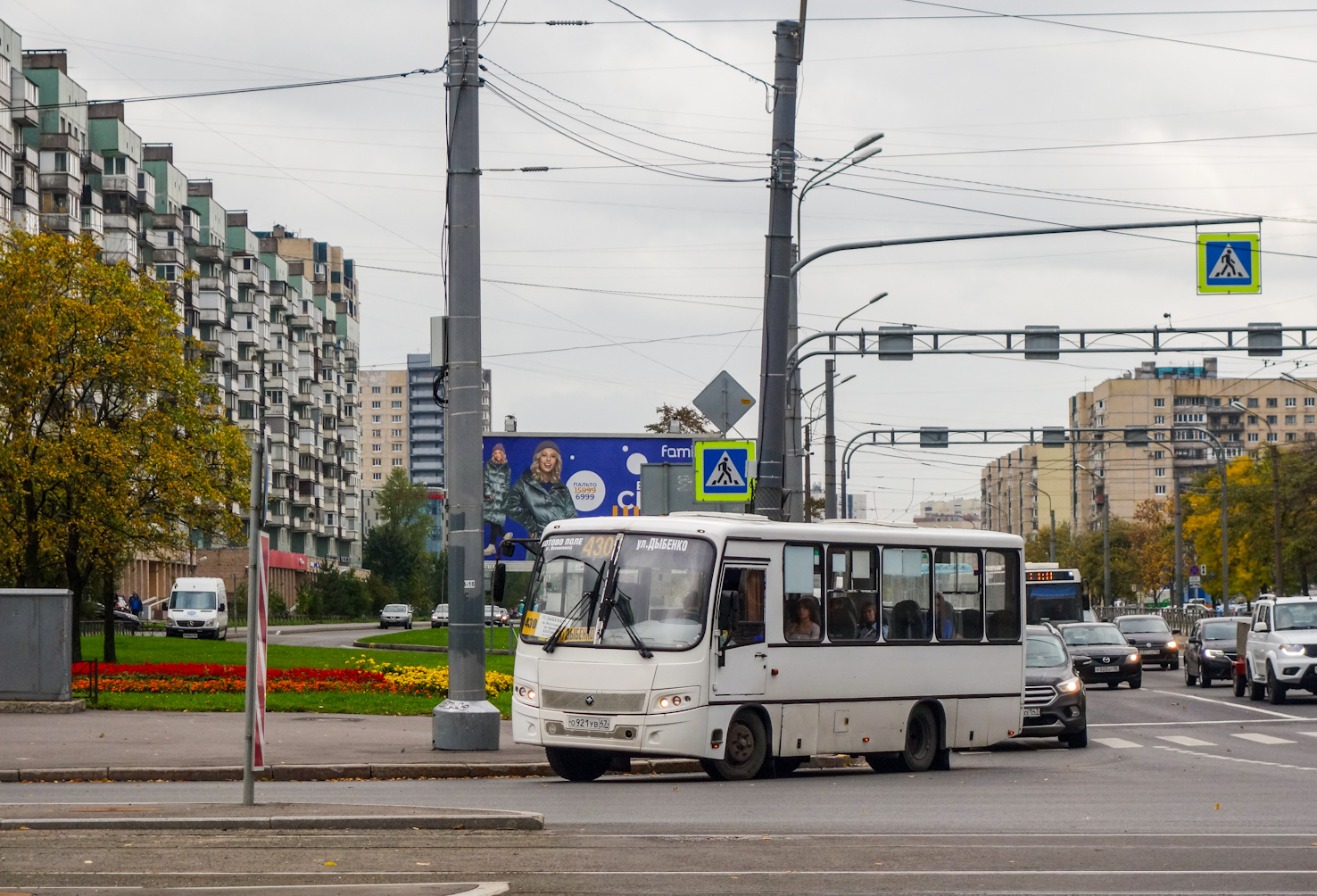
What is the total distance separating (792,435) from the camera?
32.6 m

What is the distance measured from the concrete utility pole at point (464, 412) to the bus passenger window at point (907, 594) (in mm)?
4392

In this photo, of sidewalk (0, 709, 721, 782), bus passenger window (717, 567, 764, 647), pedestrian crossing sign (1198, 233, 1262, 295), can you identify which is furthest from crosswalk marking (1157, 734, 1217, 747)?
bus passenger window (717, 567, 764, 647)

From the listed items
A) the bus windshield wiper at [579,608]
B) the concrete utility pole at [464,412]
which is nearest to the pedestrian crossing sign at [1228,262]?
the concrete utility pole at [464,412]

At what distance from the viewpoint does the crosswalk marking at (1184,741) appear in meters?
24.4

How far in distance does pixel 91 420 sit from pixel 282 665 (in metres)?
6.78

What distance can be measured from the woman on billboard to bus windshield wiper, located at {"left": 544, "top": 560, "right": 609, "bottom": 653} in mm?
24084

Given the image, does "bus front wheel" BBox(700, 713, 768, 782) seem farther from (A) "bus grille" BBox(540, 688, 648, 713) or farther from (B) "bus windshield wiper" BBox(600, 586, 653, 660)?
(B) "bus windshield wiper" BBox(600, 586, 653, 660)

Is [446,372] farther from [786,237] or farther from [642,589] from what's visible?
[786,237]

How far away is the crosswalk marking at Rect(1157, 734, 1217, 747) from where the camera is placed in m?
24.4

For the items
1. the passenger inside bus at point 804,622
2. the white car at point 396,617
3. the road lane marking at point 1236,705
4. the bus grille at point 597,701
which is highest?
the passenger inside bus at point 804,622

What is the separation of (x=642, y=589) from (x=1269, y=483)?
7277 centimetres

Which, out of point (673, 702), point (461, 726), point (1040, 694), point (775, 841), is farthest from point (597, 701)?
point (1040, 694)

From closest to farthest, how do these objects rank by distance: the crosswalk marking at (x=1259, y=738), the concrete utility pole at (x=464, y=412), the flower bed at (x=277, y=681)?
the concrete utility pole at (x=464, y=412), the crosswalk marking at (x=1259, y=738), the flower bed at (x=277, y=681)

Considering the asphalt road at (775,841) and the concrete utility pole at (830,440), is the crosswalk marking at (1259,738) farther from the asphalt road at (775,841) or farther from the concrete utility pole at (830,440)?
the concrete utility pole at (830,440)
